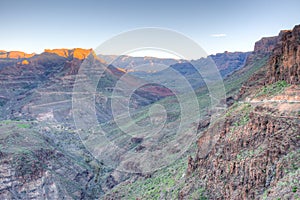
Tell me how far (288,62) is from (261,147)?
44.8 feet

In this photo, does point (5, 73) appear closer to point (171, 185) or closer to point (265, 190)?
point (171, 185)

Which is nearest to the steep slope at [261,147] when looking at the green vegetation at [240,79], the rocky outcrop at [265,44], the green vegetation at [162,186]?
the green vegetation at [162,186]

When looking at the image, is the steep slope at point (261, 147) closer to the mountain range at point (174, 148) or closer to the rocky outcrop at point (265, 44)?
the mountain range at point (174, 148)

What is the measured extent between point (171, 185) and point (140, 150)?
32739mm

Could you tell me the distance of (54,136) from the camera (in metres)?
108

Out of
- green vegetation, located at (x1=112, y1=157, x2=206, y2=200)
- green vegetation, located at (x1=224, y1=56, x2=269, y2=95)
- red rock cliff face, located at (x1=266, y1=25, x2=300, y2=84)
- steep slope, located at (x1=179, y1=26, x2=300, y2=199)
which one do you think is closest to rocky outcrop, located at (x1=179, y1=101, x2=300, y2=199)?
steep slope, located at (x1=179, y1=26, x2=300, y2=199)

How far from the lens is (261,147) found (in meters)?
30.5

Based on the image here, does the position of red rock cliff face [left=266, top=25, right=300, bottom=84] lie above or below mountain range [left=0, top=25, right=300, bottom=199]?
above

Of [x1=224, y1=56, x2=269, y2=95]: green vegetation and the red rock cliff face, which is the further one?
[x1=224, y1=56, x2=269, y2=95]: green vegetation

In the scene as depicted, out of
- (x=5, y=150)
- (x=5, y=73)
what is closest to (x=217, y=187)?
(x=5, y=150)

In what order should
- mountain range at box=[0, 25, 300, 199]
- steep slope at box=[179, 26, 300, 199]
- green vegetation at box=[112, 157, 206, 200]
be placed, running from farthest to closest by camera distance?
green vegetation at box=[112, 157, 206, 200] < mountain range at box=[0, 25, 300, 199] < steep slope at box=[179, 26, 300, 199]

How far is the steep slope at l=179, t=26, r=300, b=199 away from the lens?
27.0 metres

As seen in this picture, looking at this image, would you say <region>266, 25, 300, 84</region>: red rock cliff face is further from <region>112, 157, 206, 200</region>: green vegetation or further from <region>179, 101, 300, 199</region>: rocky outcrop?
<region>112, 157, 206, 200</region>: green vegetation

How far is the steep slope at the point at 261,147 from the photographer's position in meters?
27.0
